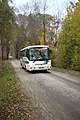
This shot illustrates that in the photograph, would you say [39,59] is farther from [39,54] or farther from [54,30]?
[54,30]

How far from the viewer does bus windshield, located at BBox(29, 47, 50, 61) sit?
26.9 metres

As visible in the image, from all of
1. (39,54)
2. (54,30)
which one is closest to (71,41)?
(39,54)

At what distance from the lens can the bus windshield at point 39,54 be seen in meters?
26.9

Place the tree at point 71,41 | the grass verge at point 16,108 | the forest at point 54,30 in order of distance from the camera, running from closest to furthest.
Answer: the grass verge at point 16,108, the forest at point 54,30, the tree at point 71,41

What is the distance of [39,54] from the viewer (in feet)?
88.3

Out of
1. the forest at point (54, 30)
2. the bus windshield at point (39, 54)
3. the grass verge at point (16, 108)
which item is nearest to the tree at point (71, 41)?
the forest at point (54, 30)

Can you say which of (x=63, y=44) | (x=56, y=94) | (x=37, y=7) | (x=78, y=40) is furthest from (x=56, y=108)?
(x=37, y=7)

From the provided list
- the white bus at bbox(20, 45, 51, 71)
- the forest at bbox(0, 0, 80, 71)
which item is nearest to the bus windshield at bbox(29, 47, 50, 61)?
the white bus at bbox(20, 45, 51, 71)

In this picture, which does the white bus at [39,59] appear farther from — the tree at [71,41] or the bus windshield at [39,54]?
the tree at [71,41]

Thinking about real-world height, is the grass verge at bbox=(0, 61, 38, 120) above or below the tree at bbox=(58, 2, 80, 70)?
below

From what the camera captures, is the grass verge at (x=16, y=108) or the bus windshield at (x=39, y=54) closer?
the grass verge at (x=16, y=108)

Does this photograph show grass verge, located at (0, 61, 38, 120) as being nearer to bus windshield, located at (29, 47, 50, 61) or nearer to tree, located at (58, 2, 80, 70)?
bus windshield, located at (29, 47, 50, 61)

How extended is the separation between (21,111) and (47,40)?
51.5 meters

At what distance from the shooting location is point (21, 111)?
8.99 meters
